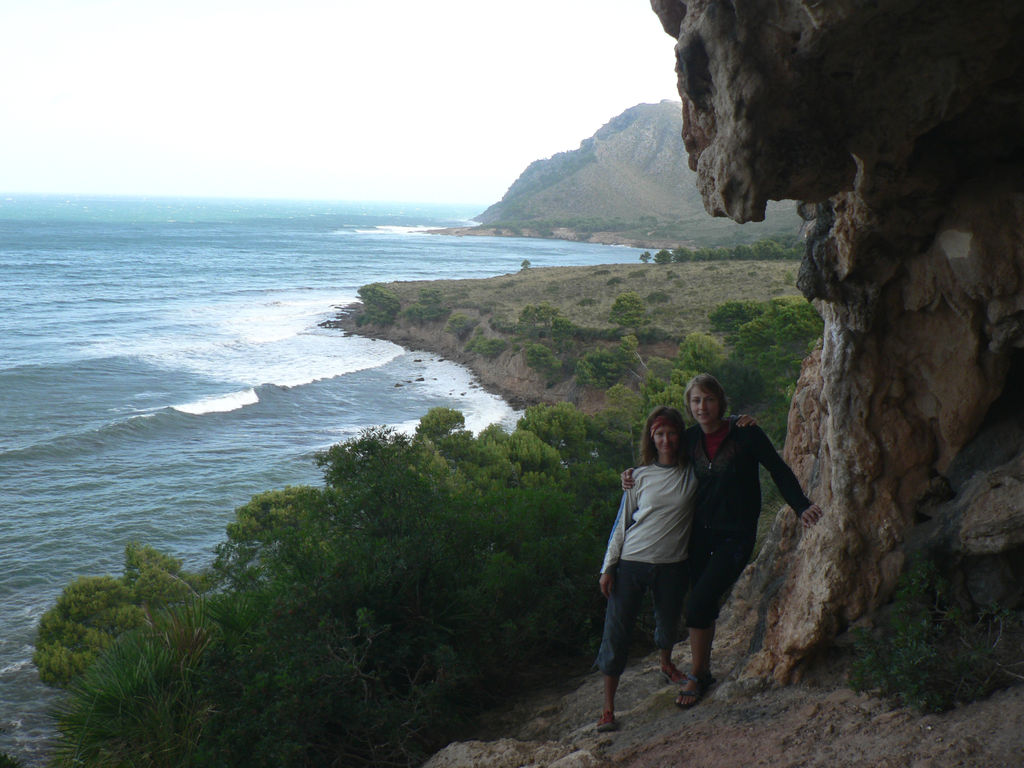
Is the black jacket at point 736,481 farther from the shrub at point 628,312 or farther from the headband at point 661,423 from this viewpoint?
the shrub at point 628,312

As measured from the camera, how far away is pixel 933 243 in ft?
19.2

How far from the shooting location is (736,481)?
593 cm

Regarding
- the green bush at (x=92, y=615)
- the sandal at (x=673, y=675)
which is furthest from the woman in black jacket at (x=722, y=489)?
the green bush at (x=92, y=615)

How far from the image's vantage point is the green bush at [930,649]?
196 inches

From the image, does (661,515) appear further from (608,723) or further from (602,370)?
(602,370)

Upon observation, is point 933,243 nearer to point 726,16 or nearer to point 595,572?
point 726,16

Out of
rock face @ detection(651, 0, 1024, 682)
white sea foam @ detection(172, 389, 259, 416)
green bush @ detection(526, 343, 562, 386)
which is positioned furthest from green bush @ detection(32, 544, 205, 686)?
green bush @ detection(526, 343, 562, 386)

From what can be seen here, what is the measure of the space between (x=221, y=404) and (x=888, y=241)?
4017 centimetres

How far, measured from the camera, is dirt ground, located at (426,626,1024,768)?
466 centimetres

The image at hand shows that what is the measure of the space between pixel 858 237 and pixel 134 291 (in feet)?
286

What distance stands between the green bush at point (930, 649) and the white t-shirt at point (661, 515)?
1464 millimetres

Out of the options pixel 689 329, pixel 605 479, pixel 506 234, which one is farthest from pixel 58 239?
pixel 605 479

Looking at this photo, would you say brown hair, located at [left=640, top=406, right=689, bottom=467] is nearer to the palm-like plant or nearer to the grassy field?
the palm-like plant

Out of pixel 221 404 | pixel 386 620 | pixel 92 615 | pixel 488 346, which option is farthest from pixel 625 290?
pixel 386 620
